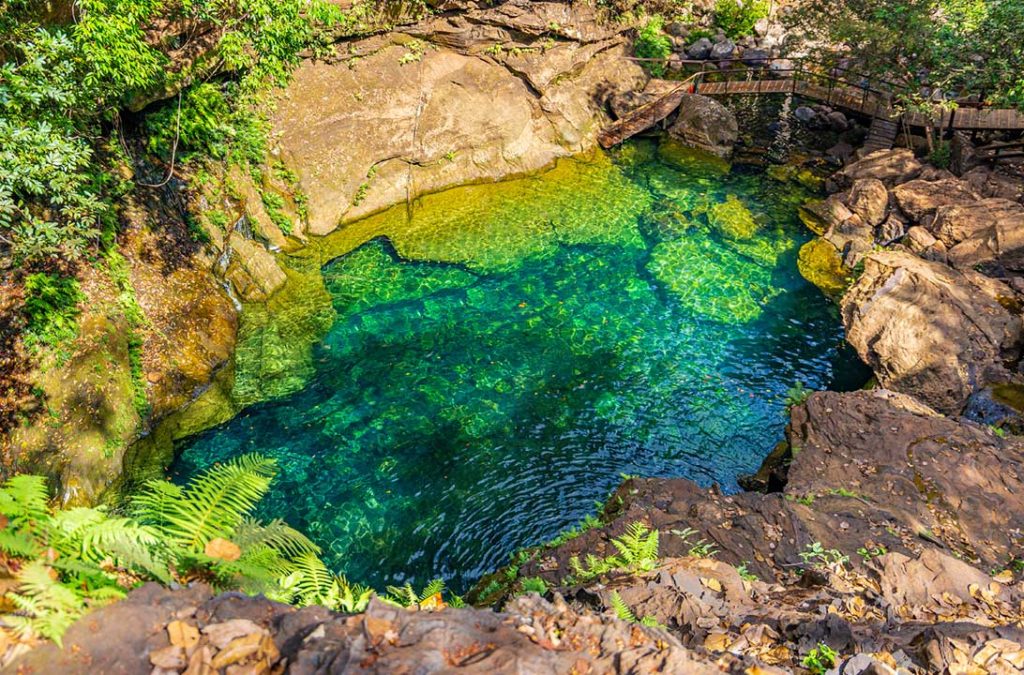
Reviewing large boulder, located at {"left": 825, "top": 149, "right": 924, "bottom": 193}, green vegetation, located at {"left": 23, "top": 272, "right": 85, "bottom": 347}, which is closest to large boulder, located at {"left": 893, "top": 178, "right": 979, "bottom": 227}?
large boulder, located at {"left": 825, "top": 149, "right": 924, "bottom": 193}

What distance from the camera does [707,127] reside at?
19.7m

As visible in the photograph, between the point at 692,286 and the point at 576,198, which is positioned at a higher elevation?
the point at 576,198

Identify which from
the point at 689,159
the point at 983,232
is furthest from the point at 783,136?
the point at 983,232

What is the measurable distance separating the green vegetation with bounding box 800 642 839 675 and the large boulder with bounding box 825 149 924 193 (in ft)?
51.1

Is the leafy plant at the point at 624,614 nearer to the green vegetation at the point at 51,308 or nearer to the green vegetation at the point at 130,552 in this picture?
the green vegetation at the point at 130,552

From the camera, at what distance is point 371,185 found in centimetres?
1550

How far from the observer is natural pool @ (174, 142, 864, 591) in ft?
28.4

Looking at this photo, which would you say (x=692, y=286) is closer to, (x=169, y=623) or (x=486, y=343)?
(x=486, y=343)

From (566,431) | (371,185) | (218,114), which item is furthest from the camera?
(371,185)

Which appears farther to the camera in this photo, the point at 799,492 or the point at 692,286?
the point at 692,286

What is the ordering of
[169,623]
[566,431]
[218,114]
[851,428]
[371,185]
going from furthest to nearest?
1. [371,185]
2. [218,114]
3. [566,431]
4. [851,428]
5. [169,623]

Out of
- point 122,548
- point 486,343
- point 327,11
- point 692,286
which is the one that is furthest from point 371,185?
point 122,548

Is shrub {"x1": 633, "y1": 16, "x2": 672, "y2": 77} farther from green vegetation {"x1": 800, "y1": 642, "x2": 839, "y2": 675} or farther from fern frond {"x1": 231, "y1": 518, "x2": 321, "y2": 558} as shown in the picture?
fern frond {"x1": 231, "y1": 518, "x2": 321, "y2": 558}

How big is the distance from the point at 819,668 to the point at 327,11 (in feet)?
39.0
